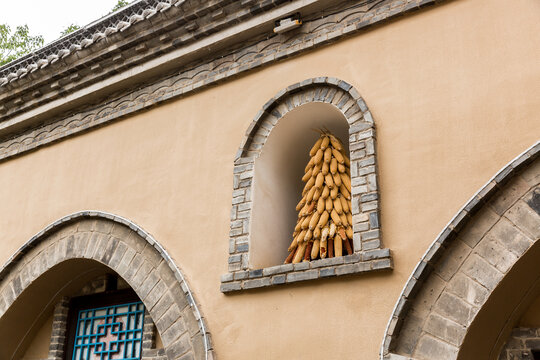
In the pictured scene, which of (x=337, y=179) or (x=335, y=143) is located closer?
(x=337, y=179)

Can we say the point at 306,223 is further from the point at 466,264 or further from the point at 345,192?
the point at 466,264

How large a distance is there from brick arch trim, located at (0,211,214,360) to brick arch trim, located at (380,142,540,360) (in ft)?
5.33

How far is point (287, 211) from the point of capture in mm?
5461

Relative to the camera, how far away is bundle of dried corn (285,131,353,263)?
4.57m

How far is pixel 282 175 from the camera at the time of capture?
5457mm

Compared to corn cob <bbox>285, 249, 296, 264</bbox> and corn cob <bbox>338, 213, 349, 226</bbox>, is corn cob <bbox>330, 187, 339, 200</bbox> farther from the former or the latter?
corn cob <bbox>285, 249, 296, 264</bbox>

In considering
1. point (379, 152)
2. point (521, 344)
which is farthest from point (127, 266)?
point (521, 344)

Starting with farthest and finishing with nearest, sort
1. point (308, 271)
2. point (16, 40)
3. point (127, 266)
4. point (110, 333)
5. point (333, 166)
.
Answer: point (16, 40) → point (110, 333) → point (127, 266) → point (333, 166) → point (308, 271)

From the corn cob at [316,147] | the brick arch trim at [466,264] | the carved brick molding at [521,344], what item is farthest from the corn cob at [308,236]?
the carved brick molding at [521,344]

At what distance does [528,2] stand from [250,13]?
2.42 meters

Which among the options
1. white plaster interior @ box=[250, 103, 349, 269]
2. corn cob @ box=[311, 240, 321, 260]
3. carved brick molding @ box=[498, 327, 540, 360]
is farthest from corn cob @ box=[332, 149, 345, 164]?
carved brick molding @ box=[498, 327, 540, 360]

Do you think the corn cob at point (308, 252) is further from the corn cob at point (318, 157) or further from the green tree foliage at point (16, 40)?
the green tree foliage at point (16, 40)

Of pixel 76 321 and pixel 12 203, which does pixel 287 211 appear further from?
pixel 12 203

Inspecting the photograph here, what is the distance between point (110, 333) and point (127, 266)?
137 cm
